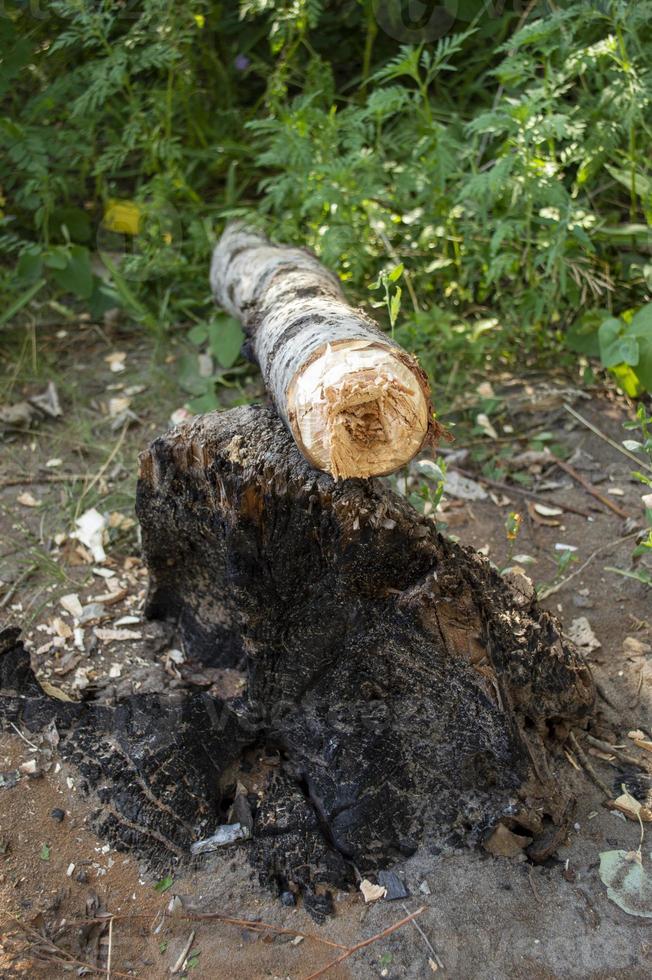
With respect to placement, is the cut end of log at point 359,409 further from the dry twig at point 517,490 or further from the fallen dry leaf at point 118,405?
the fallen dry leaf at point 118,405

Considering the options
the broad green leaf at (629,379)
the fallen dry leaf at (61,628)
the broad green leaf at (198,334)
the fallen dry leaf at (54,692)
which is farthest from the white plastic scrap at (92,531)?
the broad green leaf at (629,379)

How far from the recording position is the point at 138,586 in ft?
9.81

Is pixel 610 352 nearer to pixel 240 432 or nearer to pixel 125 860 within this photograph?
pixel 240 432

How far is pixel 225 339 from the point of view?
12.7 feet

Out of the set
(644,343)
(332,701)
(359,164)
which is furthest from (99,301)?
(332,701)

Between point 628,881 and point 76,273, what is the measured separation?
3.34 metres

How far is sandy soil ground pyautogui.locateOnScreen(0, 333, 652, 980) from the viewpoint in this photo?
1951 millimetres

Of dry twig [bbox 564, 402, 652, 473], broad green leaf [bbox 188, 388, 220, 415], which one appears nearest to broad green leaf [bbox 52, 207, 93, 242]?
broad green leaf [bbox 188, 388, 220, 415]

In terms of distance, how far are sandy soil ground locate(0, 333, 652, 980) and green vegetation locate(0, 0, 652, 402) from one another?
2.46 ft

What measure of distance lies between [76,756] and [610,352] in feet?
7.24

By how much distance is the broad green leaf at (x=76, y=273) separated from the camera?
4.20 meters

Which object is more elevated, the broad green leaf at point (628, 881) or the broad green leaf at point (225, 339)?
the broad green leaf at point (225, 339)

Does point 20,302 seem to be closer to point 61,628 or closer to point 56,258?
point 56,258

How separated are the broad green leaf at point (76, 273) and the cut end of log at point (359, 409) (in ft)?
8.52
